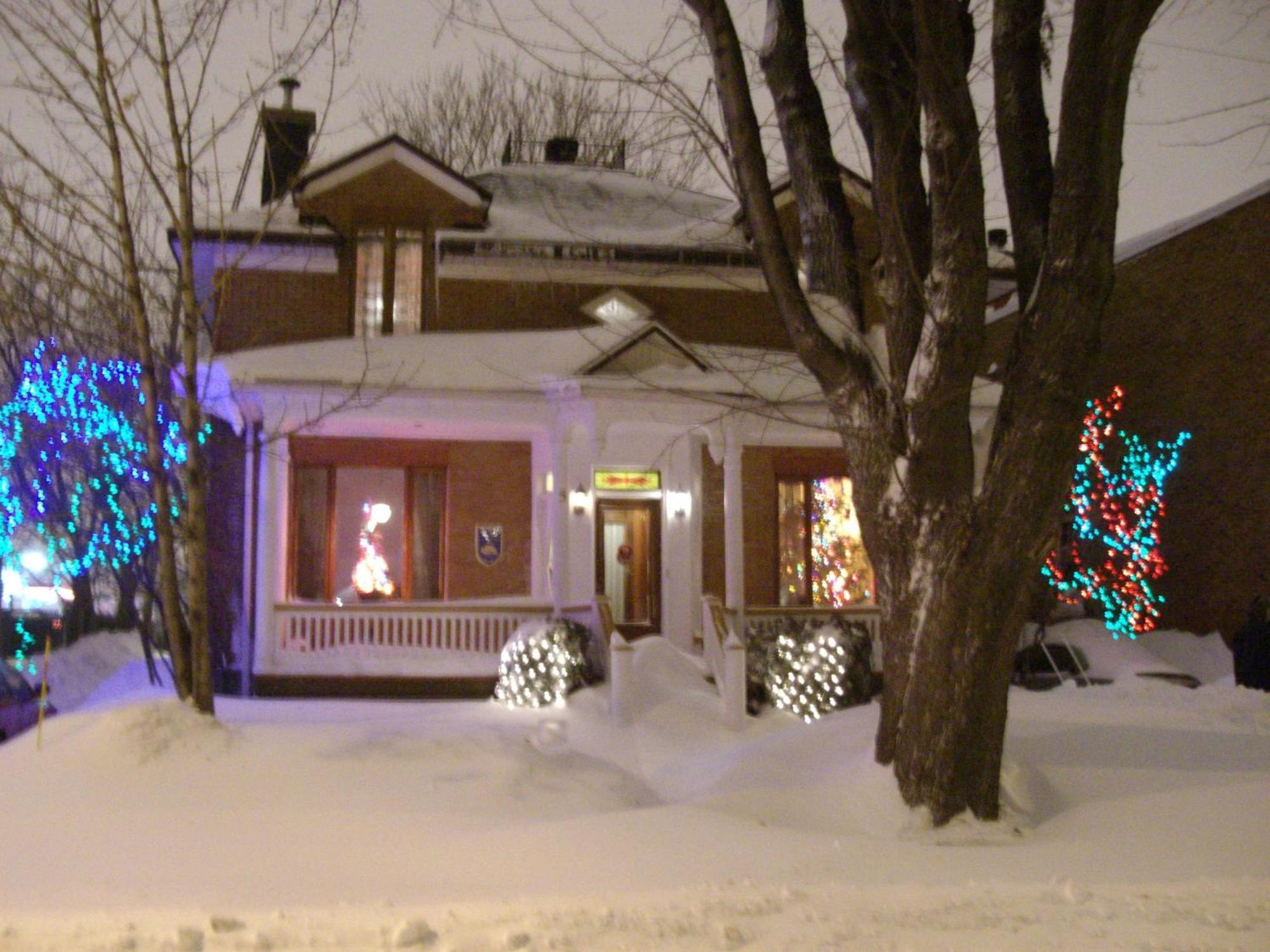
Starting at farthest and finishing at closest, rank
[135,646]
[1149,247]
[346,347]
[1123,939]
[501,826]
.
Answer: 1. [135,646]
2. [1149,247]
3. [346,347]
4. [501,826]
5. [1123,939]

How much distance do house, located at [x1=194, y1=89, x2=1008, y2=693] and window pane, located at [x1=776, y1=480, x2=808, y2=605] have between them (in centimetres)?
4

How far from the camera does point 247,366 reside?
544 inches

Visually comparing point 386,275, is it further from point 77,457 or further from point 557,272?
point 77,457

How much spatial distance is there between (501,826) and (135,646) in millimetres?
19662

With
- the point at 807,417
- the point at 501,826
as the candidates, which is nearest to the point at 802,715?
the point at 807,417

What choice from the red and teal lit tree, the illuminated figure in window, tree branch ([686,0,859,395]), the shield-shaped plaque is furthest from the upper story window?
tree branch ([686,0,859,395])

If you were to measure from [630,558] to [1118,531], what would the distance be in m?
7.50

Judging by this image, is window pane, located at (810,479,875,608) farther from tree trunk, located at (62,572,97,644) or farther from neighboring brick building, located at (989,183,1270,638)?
tree trunk, located at (62,572,97,644)

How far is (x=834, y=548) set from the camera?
701 inches

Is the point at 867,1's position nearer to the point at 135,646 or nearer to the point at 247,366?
the point at 247,366

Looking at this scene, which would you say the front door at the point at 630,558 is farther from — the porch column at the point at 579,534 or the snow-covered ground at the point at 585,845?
the snow-covered ground at the point at 585,845

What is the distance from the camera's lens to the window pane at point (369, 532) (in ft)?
53.2

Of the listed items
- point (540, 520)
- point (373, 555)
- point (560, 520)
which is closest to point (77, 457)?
point (373, 555)

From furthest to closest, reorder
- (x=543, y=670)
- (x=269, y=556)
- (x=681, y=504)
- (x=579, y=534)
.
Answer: (x=681, y=504), (x=579, y=534), (x=269, y=556), (x=543, y=670)
